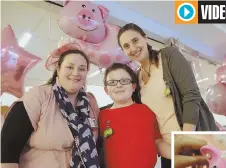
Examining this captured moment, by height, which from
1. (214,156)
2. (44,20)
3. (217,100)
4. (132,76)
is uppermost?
(44,20)

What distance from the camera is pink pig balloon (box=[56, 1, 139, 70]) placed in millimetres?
1274

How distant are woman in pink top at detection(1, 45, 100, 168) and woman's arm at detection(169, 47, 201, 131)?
0.32m

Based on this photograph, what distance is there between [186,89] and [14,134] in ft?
1.95

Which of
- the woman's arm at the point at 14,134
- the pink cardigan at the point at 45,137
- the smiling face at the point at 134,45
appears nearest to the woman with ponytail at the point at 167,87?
the smiling face at the point at 134,45

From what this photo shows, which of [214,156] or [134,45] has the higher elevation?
[134,45]

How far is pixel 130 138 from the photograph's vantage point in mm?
1055

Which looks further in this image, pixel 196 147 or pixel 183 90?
pixel 183 90

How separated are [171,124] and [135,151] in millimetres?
172

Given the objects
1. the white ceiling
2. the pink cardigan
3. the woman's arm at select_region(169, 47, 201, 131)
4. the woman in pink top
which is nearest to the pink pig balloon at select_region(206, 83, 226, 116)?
the white ceiling

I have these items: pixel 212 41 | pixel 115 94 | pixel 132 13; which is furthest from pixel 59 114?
pixel 212 41

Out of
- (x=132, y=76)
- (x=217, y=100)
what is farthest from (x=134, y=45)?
(x=217, y=100)

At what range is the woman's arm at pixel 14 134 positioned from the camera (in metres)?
0.91

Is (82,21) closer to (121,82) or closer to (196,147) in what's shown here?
(121,82)

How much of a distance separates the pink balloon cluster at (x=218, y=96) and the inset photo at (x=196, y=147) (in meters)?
0.65
